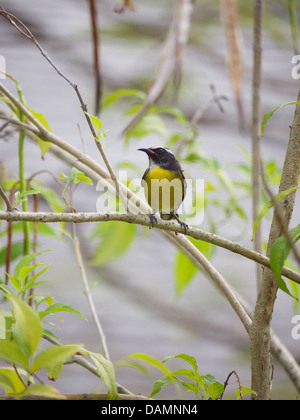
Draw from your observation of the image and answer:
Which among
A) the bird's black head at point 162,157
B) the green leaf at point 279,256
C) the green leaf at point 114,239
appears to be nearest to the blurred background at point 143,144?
the green leaf at point 114,239

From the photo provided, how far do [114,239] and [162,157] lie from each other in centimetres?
37

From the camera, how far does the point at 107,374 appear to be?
1.64ft

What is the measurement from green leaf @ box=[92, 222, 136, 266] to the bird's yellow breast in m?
0.37

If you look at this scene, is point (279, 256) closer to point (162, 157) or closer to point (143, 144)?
point (162, 157)

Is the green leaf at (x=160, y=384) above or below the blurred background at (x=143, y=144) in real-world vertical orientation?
below

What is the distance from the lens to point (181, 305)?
5.88 feet

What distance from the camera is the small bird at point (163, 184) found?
67 centimetres

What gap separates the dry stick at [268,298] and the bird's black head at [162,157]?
0.24m

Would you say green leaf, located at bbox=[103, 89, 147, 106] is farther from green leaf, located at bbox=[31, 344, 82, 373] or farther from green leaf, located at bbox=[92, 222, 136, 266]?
green leaf, located at bbox=[31, 344, 82, 373]

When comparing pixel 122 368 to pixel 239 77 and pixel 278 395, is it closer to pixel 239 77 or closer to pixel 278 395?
pixel 278 395

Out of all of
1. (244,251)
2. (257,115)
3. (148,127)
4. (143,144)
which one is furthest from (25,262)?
(143,144)

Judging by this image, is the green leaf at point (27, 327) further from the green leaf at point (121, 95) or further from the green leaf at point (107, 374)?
the green leaf at point (121, 95)

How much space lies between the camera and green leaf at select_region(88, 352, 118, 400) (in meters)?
0.49
